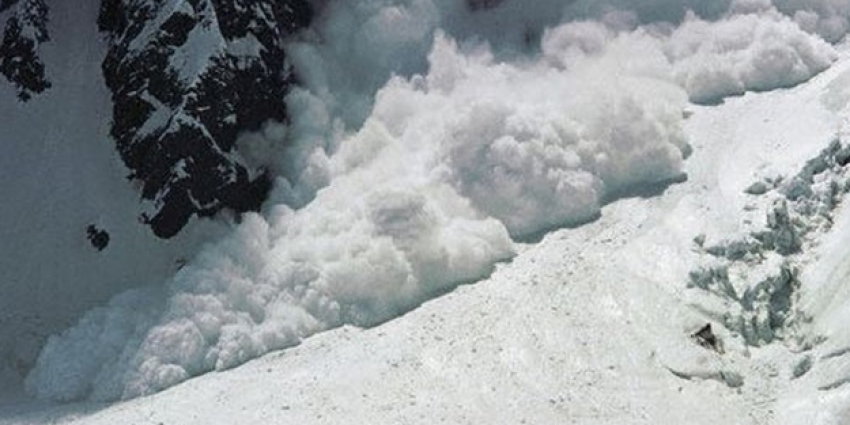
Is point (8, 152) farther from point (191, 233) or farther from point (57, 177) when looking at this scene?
point (191, 233)

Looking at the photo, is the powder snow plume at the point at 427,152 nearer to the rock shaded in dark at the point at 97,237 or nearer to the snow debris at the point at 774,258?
the rock shaded in dark at the point at 97,237

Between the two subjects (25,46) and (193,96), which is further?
(25,46)

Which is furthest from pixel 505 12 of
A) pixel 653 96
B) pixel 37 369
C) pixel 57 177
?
pixel 37 369

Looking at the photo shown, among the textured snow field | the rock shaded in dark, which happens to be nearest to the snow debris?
the textured snow field

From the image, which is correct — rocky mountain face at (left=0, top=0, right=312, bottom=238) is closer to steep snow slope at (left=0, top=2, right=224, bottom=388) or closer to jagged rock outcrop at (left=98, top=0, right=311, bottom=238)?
jagged rock outcrop at (left=98, top=0, right=311, bottom=238)

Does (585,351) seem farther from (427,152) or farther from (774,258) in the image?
(427,152)

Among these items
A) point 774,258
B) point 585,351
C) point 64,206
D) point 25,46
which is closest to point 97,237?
point 64,206
